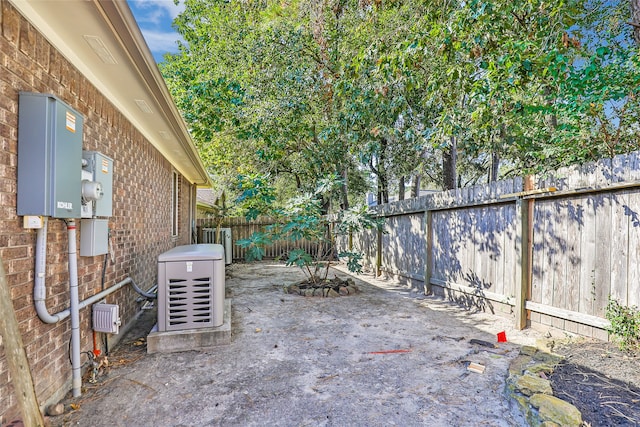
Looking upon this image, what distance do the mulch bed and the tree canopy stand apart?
3.06 m

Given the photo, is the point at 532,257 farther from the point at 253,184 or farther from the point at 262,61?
the point at 262,61

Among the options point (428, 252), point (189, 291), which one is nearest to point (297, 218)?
point (428, 252)

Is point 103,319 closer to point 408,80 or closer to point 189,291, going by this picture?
point 189,291

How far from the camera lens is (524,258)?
4.16 metres

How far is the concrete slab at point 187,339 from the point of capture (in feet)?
11.3

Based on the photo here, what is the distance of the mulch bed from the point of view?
7.08ft

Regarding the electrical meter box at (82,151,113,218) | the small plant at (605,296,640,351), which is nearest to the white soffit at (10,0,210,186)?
the electrical meter box at (82,151,113,218)

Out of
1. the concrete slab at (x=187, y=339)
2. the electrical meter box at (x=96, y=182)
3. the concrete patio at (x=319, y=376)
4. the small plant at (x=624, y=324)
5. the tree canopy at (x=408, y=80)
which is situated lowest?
the concrete patio at (x=319, y=376)

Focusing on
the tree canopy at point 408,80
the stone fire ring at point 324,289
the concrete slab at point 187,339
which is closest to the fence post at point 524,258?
the tree canopy at point 408,80

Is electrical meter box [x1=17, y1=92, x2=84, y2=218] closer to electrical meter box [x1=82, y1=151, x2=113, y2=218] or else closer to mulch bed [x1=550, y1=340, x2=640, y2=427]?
electrical meter box [x1=82, y1=151, x2=113, y2=218]

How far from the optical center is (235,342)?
3.76m

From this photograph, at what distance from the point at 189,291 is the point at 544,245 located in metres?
4.00

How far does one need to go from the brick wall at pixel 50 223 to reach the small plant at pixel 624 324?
451 cm

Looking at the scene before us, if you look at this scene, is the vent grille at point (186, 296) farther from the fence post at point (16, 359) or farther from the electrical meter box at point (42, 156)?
the fence post at point (16, 359)
